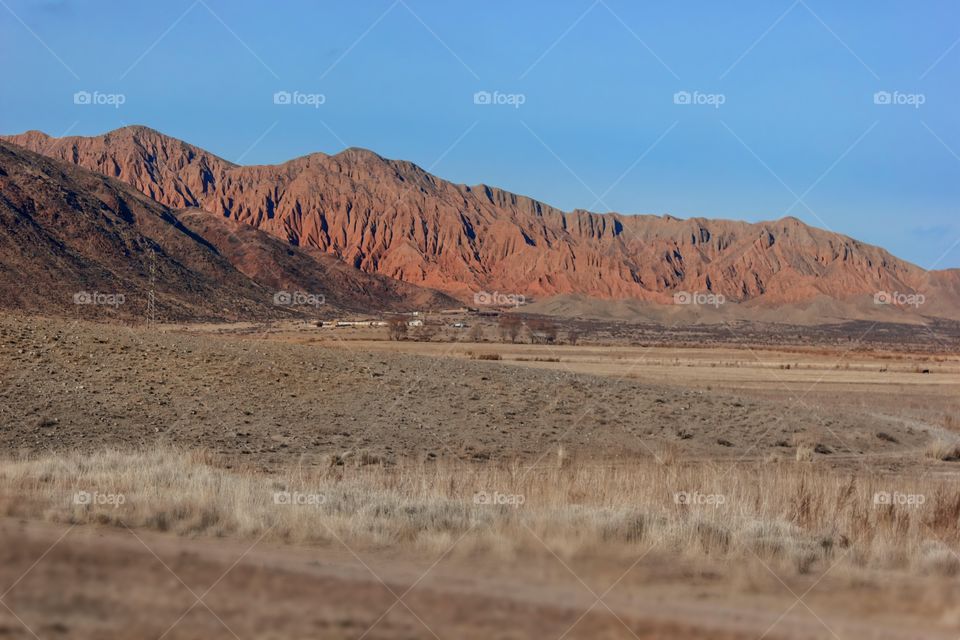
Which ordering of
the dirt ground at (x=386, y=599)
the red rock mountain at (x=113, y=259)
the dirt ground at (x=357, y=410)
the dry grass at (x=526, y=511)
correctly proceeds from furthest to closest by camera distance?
the red rock mountain at (x=113, y=259) < the dirt ground at (x=357, y=410) < the dry grass at (x=526, y=511) < the dirt ground at (x=386, y=599)

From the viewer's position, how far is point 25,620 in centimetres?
749

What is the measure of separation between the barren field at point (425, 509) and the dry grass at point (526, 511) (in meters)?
0.06

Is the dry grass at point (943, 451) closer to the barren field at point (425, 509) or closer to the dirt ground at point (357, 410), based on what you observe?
the barren field at point (425, 509)

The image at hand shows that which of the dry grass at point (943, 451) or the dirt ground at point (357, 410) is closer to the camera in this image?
the dirt ground at point (357, 410)

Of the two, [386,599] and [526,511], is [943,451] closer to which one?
[526,511]

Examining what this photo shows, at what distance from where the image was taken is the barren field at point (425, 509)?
7.95 m

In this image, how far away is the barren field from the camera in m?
7.95

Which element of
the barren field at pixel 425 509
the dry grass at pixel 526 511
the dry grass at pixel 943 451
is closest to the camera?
the barren field at pixel 425 509

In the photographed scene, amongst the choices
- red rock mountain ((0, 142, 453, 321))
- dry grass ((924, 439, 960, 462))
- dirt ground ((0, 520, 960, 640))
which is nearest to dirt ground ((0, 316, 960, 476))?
dry grass ((924, 439, 960, 462))

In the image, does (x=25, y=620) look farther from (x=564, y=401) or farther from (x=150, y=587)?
(x=564, y=401)

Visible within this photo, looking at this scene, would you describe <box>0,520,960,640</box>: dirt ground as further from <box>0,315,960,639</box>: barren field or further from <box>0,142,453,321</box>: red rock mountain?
<box>0,142,453,321</box>: red rock mountain

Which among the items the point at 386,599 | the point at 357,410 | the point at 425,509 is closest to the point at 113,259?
the point at 357,410

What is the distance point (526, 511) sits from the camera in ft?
38.8

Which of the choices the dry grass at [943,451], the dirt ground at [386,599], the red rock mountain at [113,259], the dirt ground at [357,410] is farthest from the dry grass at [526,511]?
the red rock mountain at [113,259]
